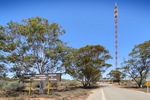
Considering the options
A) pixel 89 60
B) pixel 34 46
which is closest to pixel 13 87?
pixel 34 46

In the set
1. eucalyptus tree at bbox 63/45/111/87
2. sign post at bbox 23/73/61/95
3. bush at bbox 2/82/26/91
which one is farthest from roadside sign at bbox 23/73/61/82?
eucalyptus tree at bbox 63/45/111/87

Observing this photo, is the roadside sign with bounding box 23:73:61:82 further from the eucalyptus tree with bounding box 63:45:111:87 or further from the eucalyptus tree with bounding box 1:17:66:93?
the eucalyptus tree with bounding box 63:45:111:87

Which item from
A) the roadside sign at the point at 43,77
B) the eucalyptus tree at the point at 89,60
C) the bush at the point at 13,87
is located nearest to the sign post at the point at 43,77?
the roadside sign at the point at 43,77

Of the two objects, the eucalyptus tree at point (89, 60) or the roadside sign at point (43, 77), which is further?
the eucalyptus tree at point (89, 60)

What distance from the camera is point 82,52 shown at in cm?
4603

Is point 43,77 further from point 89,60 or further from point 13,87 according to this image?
point 89,60

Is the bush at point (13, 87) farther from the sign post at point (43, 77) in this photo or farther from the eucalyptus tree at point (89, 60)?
the eucalyptus tree at point (89, 60)

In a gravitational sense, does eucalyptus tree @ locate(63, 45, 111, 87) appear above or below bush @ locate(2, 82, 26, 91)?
above

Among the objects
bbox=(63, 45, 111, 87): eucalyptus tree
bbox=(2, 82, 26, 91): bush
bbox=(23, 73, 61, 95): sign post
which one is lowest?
bbox=(2, 82, 26, 91): bush

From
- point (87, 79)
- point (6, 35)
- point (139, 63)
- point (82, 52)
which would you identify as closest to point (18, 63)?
point (6, 35)

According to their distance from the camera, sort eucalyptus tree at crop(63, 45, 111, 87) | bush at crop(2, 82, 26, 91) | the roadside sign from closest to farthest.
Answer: the roadside sign
bush at crop(2, 82, 26, 91)
eucalyptus tree at crop(63, 45, 111, 87)

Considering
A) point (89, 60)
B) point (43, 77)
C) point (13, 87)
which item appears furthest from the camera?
point (89, 60)

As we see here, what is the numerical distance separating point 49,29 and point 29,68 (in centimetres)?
526

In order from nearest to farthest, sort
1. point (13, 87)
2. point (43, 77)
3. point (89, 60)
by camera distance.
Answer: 1. point (43, 77)
2. point (13, 87)
3. point (89, 60)
